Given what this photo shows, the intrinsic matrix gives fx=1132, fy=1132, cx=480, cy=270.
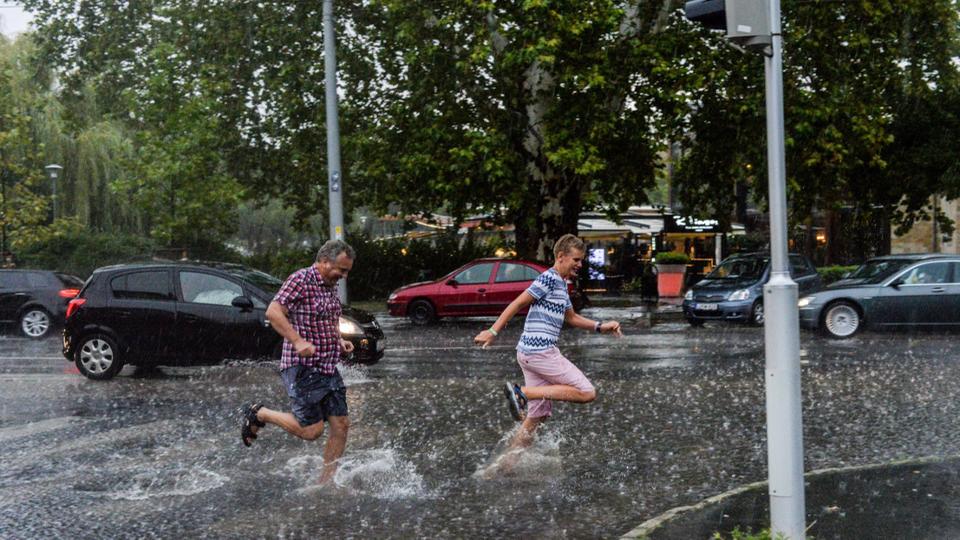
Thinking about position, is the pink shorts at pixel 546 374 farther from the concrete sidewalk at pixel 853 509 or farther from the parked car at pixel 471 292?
the parked car at pixel 471 292

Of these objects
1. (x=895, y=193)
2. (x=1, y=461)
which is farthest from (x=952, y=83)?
(x=1, y=461)

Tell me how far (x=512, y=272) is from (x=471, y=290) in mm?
971

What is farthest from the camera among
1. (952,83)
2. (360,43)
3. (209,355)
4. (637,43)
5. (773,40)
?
(360,43)

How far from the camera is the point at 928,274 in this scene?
19.7m

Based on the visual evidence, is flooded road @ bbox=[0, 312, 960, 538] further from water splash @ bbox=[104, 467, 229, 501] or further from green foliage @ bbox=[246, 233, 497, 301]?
green foliage @ bbox=[246, 233, 497, 301]

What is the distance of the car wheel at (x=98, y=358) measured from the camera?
14.2 metres

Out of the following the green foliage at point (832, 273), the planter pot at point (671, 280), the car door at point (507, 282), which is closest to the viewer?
the car door at point (507, 282)

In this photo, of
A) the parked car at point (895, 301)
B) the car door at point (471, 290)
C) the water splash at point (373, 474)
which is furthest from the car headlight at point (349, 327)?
the car door at point (471, 290)

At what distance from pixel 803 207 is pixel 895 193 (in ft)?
9.41

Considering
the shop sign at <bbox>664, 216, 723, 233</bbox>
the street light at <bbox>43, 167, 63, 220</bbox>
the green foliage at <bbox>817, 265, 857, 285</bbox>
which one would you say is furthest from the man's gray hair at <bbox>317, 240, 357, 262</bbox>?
the street light at <bbox>43, 167, 63, 220</bbox>

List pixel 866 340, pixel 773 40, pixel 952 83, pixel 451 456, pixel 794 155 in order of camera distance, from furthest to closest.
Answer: pixel 952 83 → pixel 794 155 → pixel 866 340 → pixel 451 456 → pixel 773 40

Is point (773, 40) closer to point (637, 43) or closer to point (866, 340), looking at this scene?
point (866, 340)

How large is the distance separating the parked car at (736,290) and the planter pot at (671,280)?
875cm

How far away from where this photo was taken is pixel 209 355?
46.2 ft
